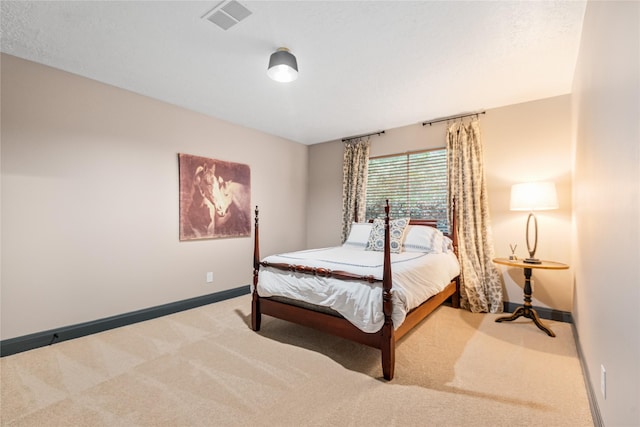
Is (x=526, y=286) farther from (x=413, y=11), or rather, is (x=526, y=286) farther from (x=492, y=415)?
(x=413, y=11)

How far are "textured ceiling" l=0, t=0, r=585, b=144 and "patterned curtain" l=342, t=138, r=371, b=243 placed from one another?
4.16 feet

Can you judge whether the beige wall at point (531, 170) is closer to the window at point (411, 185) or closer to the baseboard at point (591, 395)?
the window at point (411, 185)

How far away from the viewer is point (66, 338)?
2.61 meters

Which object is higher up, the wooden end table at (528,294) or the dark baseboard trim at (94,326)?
the wooden end table at (528,294)

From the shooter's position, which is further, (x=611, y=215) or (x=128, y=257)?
(x=128, y=257)

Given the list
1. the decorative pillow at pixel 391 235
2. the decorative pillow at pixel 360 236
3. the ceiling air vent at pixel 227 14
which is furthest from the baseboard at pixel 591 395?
the ceiling air vent at pixel 227 14

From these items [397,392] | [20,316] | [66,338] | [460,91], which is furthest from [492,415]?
[20,316]

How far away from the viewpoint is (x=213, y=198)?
381cm

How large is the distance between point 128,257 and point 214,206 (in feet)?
3.73

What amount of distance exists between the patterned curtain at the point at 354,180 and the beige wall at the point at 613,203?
9.31 ft

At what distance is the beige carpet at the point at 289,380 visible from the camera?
1.65 metres

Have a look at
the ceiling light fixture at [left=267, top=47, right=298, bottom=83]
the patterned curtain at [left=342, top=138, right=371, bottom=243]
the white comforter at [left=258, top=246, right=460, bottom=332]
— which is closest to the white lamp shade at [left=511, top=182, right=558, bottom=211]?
the white comforter at [left=258, top=246, right=460, bottom=332]

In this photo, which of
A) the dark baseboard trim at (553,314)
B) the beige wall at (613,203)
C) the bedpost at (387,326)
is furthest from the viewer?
the dark baseboard trim at (553,314)

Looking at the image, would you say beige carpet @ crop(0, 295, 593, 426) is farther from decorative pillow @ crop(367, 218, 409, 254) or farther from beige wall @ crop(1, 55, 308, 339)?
decorative pillow @ crop(367, 218, 409, 254)
